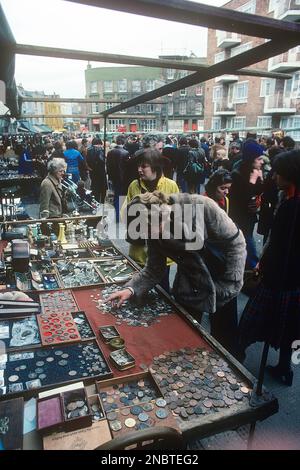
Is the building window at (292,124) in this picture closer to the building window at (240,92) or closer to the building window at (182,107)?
the building window at (240,92)

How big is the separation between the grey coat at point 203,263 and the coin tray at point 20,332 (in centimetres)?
70

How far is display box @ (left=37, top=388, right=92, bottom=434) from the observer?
1.29m

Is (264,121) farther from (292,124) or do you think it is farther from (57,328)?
(57,328)

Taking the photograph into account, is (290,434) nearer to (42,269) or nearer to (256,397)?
(256,397)

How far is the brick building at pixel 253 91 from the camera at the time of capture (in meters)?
23.9

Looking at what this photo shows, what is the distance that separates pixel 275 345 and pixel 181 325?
1025 mm

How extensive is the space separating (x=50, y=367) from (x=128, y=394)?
0.43 m

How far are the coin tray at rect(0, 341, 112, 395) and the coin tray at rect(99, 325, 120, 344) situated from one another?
0.22 ft

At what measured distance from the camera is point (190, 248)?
216 centimetres

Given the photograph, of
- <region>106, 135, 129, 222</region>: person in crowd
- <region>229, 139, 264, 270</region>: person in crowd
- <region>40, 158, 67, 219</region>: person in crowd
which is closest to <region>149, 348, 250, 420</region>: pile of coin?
<region>229, 139, 264, 270</region>: person in crowd

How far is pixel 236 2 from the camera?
2728 cm

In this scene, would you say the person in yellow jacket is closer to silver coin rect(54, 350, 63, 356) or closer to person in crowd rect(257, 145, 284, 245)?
silver coin rect(54, 350, 63, 356)

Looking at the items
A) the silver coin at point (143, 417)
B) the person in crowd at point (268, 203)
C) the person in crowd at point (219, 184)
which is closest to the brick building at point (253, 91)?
the person in crowd at point (268, 203)

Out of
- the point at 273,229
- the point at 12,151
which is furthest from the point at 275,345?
the point at 12,151
